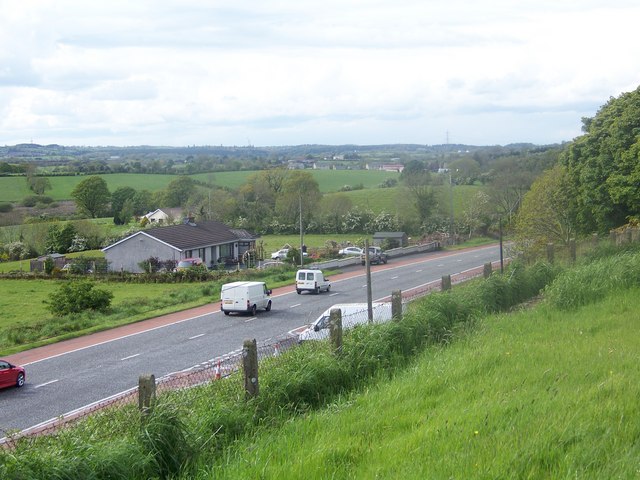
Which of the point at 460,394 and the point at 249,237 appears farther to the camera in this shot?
the point at 249,237

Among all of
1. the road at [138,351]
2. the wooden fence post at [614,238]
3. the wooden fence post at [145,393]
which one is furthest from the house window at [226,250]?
the wooden fence post at [145,393]

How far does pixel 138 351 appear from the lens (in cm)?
2669

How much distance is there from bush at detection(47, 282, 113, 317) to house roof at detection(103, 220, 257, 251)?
20.1 metres

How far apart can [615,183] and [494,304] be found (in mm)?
19245

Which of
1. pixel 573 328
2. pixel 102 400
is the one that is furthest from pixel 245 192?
pixel 573 328

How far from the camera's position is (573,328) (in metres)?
13.5

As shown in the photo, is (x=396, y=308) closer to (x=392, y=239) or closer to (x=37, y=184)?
(x=392, y=239)

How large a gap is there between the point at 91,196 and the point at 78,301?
237ft

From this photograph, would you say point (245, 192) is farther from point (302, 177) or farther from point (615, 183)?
point (615, 183)

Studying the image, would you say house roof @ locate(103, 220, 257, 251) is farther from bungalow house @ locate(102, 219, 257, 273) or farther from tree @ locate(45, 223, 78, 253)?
tree @ locate(45, 223, 78, 253)

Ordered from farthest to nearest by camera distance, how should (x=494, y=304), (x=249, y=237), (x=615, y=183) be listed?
(x=249, y=237), (x=615, y=183), (x=494, y=304)

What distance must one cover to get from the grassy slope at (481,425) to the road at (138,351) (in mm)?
11067

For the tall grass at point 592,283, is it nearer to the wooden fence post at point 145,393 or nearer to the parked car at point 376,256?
the wooden fence post at point 145,393

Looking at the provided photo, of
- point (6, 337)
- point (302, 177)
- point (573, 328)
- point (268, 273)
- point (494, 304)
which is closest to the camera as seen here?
point (573, 328)
